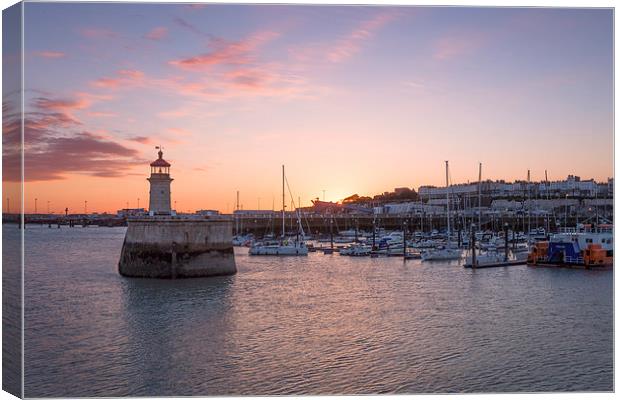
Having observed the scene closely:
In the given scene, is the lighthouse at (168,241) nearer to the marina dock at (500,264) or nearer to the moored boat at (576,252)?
the marina dock at (500,264)

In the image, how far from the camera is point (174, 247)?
24.7 m

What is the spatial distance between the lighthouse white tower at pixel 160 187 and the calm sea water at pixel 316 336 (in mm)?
3085

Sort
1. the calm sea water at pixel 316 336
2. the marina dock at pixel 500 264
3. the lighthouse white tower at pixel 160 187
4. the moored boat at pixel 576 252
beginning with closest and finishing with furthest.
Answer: the calm sea water at pixel 316 336, the lighthouse white tower at pixel 160 187, the moored boat at pixel 576 252, the marina dock at pixel 500 264

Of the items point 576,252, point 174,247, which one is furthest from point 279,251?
point 576,252

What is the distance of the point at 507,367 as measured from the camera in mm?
11883

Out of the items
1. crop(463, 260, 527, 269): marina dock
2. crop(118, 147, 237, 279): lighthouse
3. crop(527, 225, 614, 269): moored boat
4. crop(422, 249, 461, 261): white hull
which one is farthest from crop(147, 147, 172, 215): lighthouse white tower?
crop(527, 225, 614, 269): moored boat

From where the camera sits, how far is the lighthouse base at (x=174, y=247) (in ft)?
80.7

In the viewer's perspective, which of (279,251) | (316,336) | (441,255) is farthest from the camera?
(279,251)

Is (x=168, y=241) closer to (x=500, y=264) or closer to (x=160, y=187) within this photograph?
(x=160, y=187)

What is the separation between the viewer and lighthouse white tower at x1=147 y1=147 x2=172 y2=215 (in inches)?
1016

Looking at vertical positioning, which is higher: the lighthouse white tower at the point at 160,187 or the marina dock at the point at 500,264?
the lighthouse white tower at the point at 160,187

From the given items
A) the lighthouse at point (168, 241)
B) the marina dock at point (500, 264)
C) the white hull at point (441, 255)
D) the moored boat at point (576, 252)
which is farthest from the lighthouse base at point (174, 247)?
the moored boat at point (576, 252)

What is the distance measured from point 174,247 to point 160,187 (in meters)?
2.86

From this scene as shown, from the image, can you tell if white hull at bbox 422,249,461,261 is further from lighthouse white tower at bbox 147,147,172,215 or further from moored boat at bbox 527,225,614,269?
lighthouse white tower at bbox 147,147,172,215
